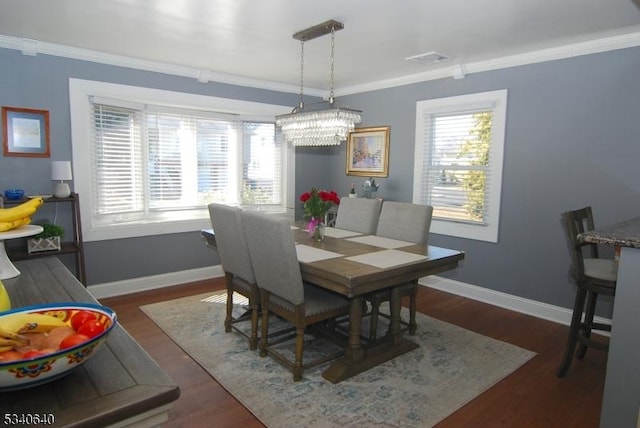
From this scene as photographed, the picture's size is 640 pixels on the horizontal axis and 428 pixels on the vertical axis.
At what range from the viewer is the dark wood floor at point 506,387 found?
2076 mm

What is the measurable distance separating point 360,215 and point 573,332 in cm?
180

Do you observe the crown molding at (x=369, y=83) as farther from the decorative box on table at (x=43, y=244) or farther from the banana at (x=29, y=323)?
the banana at (x=29, y=323)

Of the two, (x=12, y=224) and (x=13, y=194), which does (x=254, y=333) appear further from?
(x=13, y=194)

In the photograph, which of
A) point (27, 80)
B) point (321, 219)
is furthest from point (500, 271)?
point (27, 80)

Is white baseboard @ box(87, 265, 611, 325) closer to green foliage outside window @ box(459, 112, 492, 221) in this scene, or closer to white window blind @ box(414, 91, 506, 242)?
white window blind @ box(414, 91, 506, 242)

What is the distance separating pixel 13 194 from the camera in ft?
10.2

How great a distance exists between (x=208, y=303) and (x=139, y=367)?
9.49ft

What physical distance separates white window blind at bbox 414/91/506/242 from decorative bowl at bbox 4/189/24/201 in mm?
3648

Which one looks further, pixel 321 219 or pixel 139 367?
pixel 321 219

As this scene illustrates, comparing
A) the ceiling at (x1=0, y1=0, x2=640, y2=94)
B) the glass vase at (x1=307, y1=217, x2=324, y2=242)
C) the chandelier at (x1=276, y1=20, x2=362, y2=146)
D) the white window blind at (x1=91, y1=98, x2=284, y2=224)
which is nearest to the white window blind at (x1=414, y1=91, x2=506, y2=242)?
the ceiling at (x1=0, y1=0, x2=640, y2=94)

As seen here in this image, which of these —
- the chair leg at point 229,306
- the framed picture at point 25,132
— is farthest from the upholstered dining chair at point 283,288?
the framed picture at point 25,132

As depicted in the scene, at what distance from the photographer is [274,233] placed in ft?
7.44

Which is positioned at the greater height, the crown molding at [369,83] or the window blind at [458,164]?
the crown molding at [369,83]

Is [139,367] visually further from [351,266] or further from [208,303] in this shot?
[208,303]
